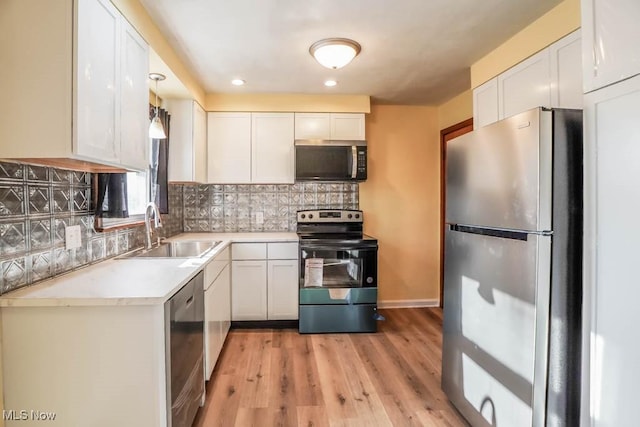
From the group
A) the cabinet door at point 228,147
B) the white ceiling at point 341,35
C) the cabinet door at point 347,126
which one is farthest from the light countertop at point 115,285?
the cabinet door at point 347,126

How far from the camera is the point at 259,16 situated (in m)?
1.95

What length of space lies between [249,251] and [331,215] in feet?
3.17

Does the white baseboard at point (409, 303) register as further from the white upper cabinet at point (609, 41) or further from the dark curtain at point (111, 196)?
the white upper cabinet at point (609, 41)

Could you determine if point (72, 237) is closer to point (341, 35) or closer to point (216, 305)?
point (216, 305)

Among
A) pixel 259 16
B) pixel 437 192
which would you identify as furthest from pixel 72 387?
pixel 437 192

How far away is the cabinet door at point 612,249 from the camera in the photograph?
1.08 m

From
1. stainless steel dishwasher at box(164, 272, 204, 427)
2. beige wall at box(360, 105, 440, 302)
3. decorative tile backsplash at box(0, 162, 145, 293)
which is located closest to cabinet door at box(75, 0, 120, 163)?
decorative tile backsplash at box(0, 162, 145, 293)

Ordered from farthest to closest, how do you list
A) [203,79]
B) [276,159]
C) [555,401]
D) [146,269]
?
[276,159] → [203,79] → [146,269] → [555,401]

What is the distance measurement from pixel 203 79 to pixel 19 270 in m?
2.17

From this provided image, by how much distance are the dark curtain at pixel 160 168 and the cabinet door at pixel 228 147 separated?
1.68 feet

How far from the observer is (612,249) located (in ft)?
3.79

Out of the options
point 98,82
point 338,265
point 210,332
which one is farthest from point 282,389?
point 98,82

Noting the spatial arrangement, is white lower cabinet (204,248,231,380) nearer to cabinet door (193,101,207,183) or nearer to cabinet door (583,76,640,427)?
cabinet door (193,101,207,183)

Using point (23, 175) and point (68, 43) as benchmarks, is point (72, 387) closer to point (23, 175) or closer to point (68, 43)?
point (23, 175)
